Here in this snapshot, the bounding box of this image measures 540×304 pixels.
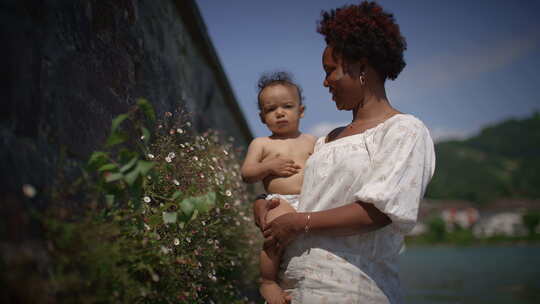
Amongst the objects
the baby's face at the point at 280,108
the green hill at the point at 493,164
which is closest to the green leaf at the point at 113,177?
the baby's face at the point at 280,108

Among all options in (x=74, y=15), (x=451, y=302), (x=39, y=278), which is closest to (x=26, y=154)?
(x=39, y=278)

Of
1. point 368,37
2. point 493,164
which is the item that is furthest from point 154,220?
Result: point 493,164

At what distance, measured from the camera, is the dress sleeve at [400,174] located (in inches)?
62.9

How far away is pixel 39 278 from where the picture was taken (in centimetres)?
114

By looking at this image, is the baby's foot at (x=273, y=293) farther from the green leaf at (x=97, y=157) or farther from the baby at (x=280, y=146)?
the green leaf at (x=97, y=157)

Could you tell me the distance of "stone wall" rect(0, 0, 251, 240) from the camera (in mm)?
1287

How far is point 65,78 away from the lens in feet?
5.45

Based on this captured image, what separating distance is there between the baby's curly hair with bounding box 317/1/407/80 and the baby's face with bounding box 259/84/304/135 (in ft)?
2.60

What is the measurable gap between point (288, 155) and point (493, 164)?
9484 cm

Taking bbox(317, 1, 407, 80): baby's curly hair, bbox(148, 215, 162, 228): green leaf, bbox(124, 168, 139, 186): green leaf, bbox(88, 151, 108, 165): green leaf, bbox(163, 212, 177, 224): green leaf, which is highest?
bbox(317, 1, 407, 80): baby's curly hair

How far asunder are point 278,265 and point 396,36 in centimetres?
122

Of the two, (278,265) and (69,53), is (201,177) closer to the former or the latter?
(278,265)

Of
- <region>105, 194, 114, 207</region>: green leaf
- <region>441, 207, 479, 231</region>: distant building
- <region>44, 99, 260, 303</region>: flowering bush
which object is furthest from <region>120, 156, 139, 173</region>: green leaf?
<region>441, 207, 479, 231</region>: distant building

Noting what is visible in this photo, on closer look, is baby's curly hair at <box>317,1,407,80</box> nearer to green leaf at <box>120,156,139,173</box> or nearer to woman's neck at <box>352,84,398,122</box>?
woman's neck at <box>352,84,398,122</box>
